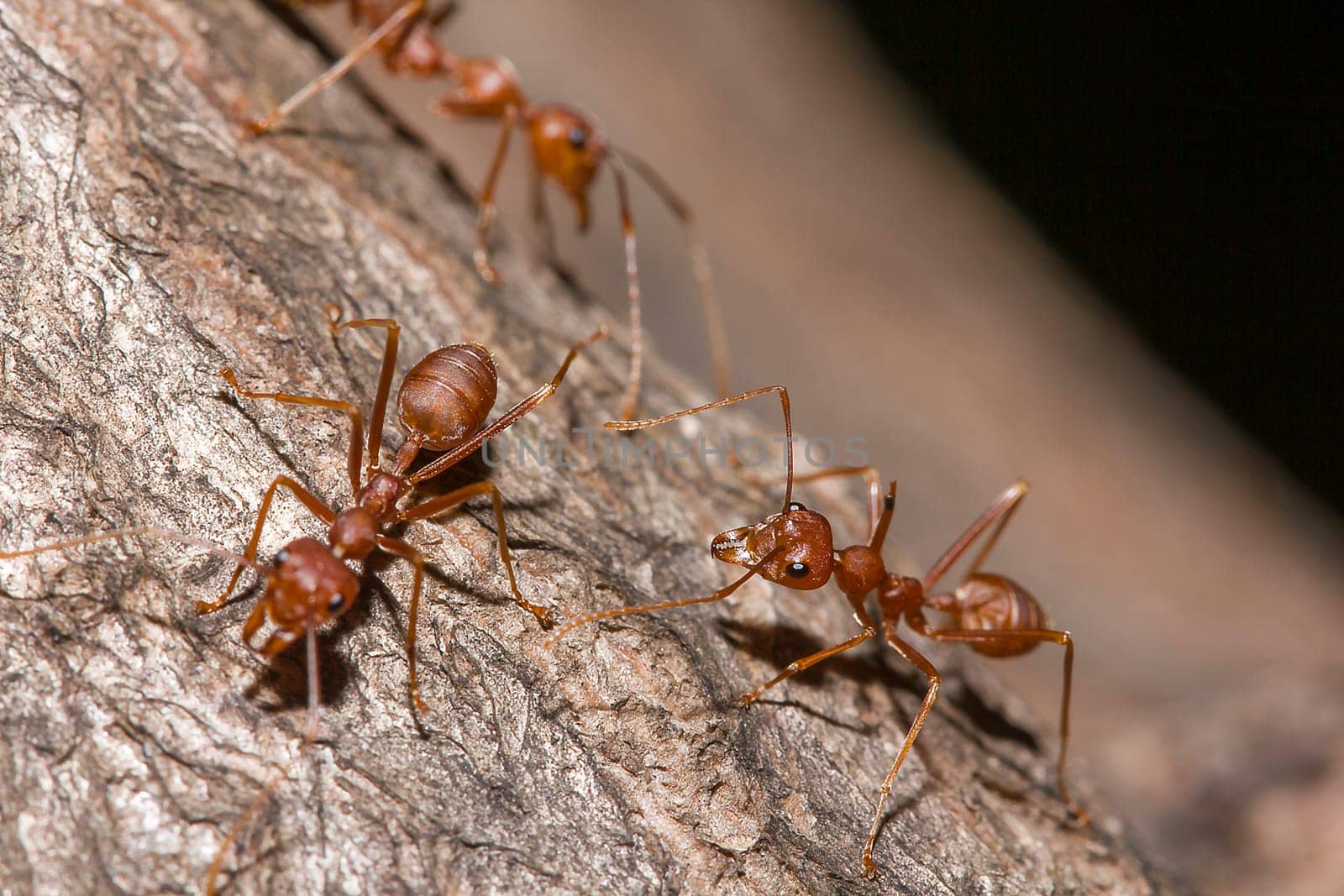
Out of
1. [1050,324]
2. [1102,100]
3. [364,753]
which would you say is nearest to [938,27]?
[1102,100]

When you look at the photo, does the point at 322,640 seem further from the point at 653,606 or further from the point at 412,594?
the point at 653,606

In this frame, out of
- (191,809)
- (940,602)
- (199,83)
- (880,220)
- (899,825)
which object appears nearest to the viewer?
(191,809)

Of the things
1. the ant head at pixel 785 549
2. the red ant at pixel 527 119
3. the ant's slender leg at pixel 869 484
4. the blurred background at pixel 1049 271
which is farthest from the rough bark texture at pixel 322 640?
the blurred background at pixel 1049 271

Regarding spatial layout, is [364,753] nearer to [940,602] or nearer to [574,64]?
[940,602]

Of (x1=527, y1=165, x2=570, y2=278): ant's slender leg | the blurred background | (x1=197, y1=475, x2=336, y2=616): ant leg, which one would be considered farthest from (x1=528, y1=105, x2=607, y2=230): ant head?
(x1=197, y1=475, x2=336, y2=616): ant leg

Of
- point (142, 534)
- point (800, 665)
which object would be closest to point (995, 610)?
point (800, 665)

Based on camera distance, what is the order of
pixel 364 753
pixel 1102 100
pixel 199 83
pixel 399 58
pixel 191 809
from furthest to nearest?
pixel 1102 100 → pixel 399 58 → pixel 199 83 → pixel 364 753 → pixel 191 809

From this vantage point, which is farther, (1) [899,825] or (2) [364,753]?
(1) [899,825]
